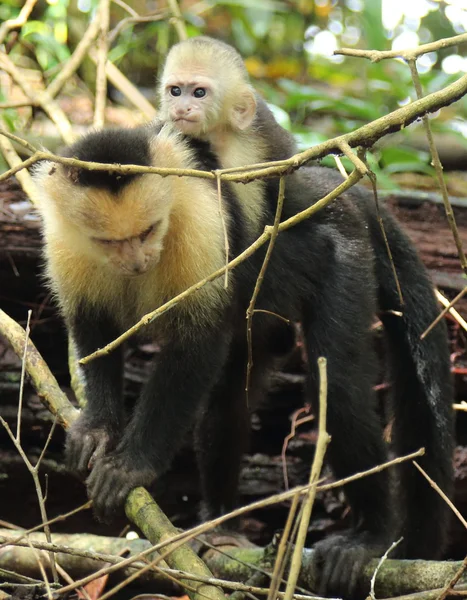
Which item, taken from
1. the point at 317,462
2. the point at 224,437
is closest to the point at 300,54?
the point at 224,437

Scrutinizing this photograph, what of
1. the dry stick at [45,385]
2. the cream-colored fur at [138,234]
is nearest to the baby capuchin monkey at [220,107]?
the cream-colored fur at [138,234]

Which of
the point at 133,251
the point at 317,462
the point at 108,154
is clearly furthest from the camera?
the point at 133,251

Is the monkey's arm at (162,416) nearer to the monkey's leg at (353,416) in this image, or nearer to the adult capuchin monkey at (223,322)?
the adult capuchin monkey at (223,322)

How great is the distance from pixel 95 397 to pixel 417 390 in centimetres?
159

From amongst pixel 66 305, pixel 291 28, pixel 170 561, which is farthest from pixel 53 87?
pixel 291 28

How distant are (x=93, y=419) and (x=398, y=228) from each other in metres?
1.87

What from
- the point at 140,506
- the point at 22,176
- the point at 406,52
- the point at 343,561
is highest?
the point at 406,52

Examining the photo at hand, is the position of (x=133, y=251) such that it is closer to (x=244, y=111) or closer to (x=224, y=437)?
(x=244, y=111)

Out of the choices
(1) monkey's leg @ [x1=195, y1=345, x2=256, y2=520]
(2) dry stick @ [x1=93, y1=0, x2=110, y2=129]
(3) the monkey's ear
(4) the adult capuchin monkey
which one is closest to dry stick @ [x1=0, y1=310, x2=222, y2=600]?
(4) the adult capuchin monkey

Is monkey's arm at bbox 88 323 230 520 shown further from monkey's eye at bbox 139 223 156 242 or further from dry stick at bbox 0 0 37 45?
dry stick at bbox 0 0 37 45

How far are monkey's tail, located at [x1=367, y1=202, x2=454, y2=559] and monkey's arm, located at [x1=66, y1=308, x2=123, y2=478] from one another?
1.42 metres

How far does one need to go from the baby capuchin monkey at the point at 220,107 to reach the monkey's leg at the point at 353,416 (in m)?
0.70

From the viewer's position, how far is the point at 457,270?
511 cm

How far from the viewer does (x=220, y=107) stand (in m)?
4.15
